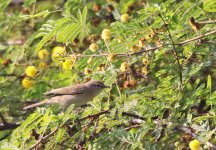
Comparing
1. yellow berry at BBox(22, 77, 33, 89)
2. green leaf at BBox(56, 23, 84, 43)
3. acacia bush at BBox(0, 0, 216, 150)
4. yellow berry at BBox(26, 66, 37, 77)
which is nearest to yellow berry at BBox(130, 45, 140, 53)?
acacia bush at BBox(0, 0, 216, 150)

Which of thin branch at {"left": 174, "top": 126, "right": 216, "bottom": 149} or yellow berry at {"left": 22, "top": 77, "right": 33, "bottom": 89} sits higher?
yellow berry at {"left": 22, "top": 77, "right": 33, "bottom": 89}

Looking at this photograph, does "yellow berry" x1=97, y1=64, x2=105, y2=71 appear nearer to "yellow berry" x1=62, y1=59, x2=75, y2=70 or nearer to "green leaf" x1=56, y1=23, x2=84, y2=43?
"yellow berry" x1=62, y1=59, x2=75, y2=70

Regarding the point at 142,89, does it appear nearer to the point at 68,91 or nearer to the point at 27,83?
the point at 68,91

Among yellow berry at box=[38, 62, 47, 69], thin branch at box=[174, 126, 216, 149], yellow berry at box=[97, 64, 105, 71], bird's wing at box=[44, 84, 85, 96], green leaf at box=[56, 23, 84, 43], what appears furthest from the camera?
yellow berry at box=[38, 62, 47, 69]

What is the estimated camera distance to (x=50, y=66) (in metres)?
7.13

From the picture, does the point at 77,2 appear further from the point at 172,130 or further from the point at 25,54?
the point at 172,130

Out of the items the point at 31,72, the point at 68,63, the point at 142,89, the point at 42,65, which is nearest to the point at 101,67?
the point at 68,63

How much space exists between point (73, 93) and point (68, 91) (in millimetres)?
126

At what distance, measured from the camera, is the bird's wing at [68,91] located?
653 cm

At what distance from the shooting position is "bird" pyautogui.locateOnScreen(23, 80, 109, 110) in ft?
21.7

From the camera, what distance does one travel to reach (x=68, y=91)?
6695 mm

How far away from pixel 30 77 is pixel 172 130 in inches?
82.1

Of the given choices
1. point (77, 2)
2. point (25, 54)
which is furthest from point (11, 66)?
point (77, 2)

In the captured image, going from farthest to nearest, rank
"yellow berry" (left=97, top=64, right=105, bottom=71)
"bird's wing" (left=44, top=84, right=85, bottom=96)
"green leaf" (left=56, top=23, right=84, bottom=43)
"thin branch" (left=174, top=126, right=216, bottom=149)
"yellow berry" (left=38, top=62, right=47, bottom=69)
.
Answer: "yellow berry" (left=38, top=62, right=47, bottom=69) < "bird's wing" (left=44, top=84, right=85, bottom=96) < "yellow berry" (left=97, top=64, right=105, bottom=71) < "green leaf" (left=56, top=23, right=84, bottom=43) < "thin branch" (left=174, top=126, right=216, bottom=149)
